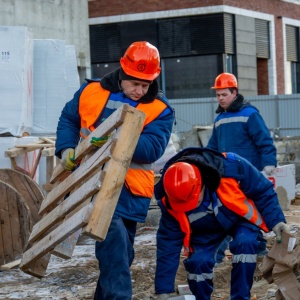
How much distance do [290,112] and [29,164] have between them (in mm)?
18290

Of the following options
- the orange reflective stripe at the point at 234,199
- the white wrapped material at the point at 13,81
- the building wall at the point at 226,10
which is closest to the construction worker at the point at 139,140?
the orange reflective stripe at the point at 234,199

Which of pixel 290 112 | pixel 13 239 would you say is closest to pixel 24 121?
pixel 13 239

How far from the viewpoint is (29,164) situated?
1163cm

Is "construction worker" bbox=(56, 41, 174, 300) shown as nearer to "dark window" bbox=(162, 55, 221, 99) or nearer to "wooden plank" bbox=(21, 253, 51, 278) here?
"wooden plank" bbox=(21, 253, 51, 278)

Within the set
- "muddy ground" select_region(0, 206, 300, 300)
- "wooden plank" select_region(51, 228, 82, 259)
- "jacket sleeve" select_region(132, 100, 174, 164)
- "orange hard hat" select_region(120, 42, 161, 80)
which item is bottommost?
"muddy ground" select_region(0, 206, 300, 300)

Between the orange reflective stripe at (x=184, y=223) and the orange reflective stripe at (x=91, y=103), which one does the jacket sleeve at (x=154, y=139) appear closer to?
the orange reflective stripe at (x=91, y=103)

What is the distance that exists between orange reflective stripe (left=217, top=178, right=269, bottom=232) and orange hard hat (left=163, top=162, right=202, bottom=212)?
24 cm

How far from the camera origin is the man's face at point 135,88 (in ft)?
19.2

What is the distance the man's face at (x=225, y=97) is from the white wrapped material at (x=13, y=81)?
3.31 meters

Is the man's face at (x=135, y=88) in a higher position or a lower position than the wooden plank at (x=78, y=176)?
higher

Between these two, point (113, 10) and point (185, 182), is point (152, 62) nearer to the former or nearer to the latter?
point (185, 182)

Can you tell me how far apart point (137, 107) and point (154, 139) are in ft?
0.78

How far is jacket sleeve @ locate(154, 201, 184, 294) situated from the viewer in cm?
621

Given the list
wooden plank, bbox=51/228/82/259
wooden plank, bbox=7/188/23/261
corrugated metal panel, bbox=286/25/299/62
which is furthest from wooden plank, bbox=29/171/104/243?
corrugated metal panel, bbox=286/25/299/62
